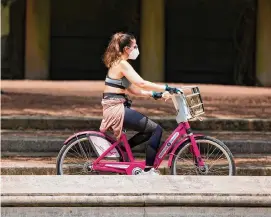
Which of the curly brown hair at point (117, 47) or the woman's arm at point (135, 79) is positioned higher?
the curly brown hair at point (117, 47)

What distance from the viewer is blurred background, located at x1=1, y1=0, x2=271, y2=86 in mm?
22688

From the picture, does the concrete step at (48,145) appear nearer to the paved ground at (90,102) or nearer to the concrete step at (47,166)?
the concrete step at (47,166)

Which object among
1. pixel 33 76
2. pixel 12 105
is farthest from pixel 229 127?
pixel 33 76

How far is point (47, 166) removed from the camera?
923 centimetres

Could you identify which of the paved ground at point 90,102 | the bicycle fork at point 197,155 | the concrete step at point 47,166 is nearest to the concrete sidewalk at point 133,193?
the bicycle fork at point 197,155

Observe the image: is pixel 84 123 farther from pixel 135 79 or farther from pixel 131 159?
pixel 135 79

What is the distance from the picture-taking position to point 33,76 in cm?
2267

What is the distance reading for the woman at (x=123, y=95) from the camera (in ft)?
26.0

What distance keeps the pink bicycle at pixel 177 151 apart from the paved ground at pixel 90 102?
4694mm

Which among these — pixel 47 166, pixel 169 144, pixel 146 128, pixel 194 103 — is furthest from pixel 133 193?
pixel 47 166

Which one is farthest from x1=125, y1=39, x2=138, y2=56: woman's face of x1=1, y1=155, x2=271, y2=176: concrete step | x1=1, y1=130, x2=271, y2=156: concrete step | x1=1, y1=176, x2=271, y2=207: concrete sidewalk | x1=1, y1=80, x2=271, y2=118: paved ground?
x1=1, y1=80, x2=271, y2=118: paved ground

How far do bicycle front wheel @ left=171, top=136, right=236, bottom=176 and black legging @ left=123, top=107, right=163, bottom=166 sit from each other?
0.22m

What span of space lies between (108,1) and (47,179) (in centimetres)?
1740

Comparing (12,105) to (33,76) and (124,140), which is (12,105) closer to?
(124,140)
